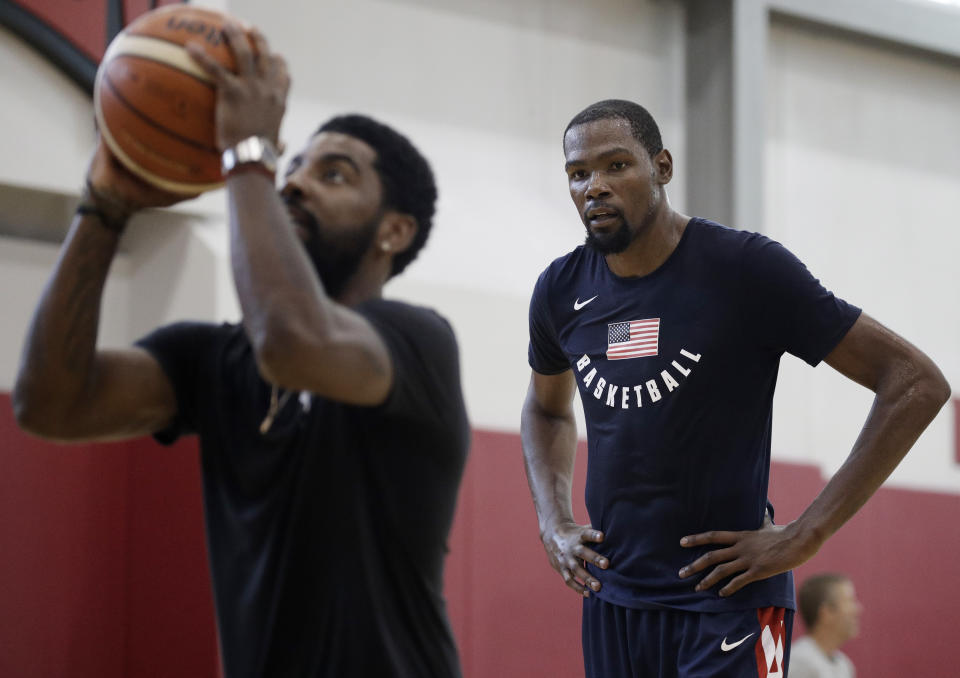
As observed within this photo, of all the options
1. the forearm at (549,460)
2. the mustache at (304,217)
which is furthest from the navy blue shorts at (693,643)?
the mustache at (304,217)

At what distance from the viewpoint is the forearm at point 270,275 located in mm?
1867

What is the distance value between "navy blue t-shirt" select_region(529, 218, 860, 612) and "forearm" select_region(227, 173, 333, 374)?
1401 millimetres

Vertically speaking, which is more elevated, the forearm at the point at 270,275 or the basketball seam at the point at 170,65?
the basketball seam at the point at 170,65

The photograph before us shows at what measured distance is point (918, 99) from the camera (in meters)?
9.05

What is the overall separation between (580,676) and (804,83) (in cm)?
459

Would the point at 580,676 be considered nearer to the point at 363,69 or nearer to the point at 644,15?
the point at 363,69

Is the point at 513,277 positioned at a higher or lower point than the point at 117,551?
higher

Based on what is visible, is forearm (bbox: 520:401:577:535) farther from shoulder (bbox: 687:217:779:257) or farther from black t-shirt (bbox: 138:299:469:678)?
black t-shirt (bbox: 138:299:469:678)

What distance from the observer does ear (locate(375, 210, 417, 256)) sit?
2.23 m

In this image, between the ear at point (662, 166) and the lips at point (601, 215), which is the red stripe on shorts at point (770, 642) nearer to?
the lips at point (601, 215)

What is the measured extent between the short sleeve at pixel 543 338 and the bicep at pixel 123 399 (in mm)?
1498

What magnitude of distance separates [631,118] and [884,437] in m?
1.11

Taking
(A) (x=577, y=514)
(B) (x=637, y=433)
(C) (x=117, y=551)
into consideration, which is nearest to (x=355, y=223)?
(B) (x=637, y=433)

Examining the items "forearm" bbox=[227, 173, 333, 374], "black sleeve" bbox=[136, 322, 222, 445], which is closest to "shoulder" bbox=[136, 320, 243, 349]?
"black sleeve" bbox=[136, 322, 222, 445]
